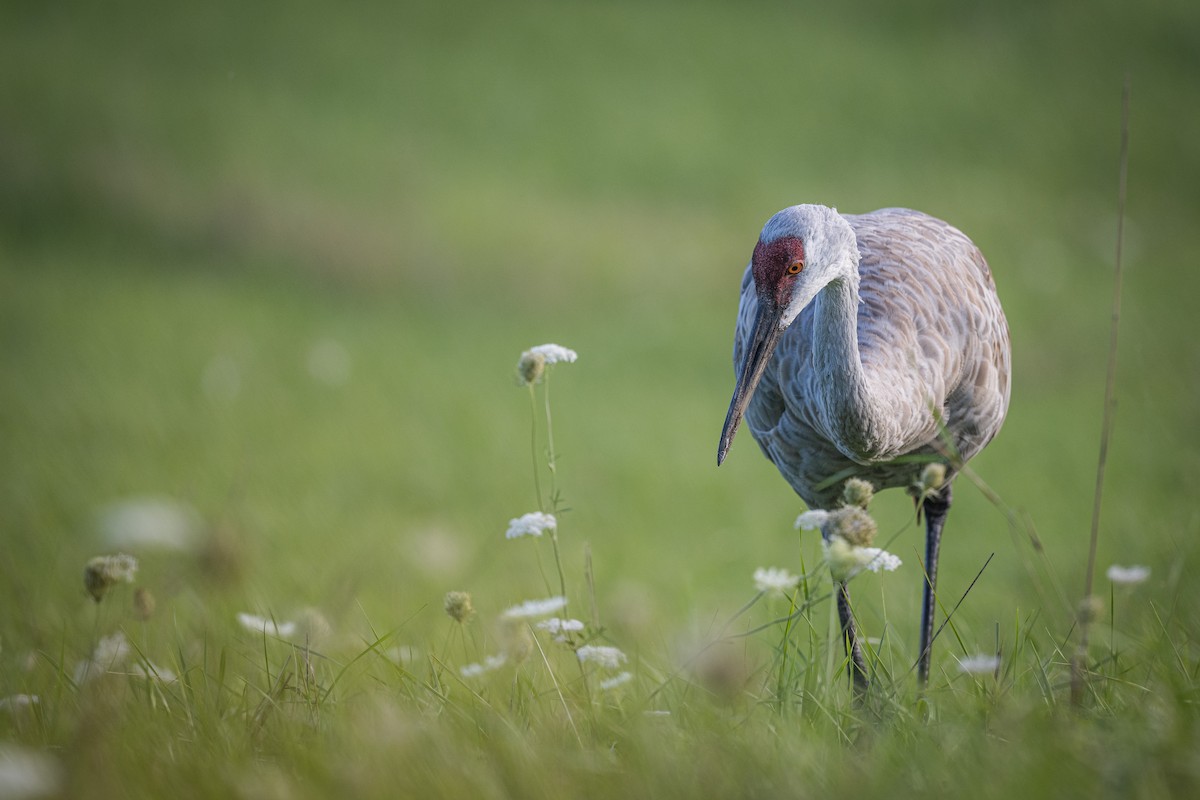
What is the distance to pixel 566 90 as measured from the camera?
1131 cm

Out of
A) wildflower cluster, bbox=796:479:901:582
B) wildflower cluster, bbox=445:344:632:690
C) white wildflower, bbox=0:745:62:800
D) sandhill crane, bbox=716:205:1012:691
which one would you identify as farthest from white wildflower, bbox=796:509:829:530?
white wildflower, bbox=0:745:62:800

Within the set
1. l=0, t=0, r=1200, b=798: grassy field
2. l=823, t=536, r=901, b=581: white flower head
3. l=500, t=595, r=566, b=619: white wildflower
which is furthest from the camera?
l=500, t=595, r=566, b=619: white wildflower

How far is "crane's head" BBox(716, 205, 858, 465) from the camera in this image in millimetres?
2441

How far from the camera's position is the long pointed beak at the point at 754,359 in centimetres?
250

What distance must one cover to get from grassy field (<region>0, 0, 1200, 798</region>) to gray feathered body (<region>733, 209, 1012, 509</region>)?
1.51ft

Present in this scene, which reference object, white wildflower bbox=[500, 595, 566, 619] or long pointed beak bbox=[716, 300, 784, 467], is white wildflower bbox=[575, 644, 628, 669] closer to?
white wildflower bbox=[500, 595, 566, 619]

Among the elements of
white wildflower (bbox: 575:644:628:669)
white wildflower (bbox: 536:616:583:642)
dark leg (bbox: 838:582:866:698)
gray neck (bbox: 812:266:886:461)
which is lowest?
dark leg (bbox: 838:582:866:698)

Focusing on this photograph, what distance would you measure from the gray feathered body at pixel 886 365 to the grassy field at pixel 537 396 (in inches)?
18.1

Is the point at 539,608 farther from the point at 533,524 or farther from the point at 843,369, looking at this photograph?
the point at 843,369

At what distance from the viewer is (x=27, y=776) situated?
149cm

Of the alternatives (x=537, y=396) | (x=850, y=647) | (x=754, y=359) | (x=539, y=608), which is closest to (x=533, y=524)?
(x=539, y=608)

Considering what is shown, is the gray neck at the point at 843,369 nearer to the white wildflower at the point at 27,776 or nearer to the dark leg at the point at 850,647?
the dark leg at the point at 850,647

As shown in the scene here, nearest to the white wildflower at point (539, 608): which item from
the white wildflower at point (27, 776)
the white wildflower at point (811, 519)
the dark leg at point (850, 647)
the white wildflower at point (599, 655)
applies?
the white wildflower at point (599, 655)

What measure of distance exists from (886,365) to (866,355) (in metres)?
0.06
